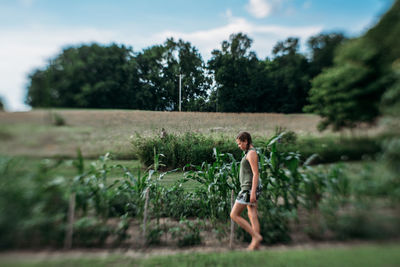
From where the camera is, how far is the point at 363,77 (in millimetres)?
3150

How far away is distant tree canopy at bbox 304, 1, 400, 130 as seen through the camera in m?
2.96

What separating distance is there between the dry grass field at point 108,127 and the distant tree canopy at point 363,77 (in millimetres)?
301

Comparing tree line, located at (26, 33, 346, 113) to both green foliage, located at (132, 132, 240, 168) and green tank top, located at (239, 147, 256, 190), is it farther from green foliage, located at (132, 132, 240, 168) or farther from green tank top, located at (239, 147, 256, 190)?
green tank top, located at (239, 147, 256, 190)

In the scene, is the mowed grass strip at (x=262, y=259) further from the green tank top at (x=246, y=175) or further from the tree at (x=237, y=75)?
the tree at (x=237, y=75)

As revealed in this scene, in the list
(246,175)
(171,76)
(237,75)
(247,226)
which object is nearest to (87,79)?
(171,76)

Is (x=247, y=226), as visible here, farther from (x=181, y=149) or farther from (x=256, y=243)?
(x=181, y=149)

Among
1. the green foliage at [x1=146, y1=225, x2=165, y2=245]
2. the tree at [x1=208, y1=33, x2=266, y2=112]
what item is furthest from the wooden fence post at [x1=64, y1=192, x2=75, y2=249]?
the tree at [x1=208, y1=33, x2=266, y2=112]

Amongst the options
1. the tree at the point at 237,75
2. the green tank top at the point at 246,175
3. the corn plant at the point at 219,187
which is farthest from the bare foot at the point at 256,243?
the tree at the point at 237,75

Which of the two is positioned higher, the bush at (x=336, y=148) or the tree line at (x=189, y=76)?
the tree line at (x=189, y=76)

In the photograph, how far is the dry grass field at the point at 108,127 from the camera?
3141 mm

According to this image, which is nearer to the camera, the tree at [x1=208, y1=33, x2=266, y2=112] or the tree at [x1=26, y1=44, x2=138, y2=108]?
the tree at [x1=26, y1=44, x2=138, y2=108]

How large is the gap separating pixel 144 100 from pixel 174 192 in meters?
1.80

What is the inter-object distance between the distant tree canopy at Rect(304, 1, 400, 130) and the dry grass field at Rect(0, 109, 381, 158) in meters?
0.30

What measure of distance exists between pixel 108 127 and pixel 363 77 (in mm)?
3892
